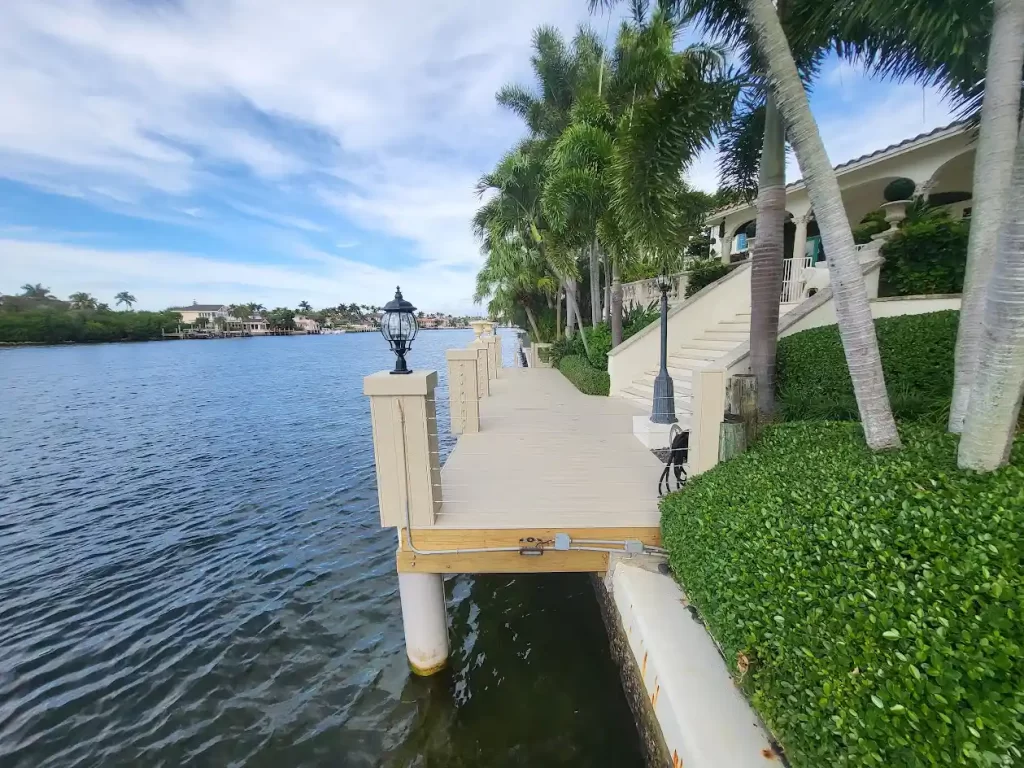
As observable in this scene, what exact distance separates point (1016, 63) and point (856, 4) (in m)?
1.88

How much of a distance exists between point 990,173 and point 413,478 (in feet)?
17.0

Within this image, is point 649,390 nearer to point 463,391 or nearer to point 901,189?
point 463,391

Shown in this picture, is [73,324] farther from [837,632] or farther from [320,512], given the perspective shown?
[837,632]

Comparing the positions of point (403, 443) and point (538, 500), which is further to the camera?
point (538, 500)

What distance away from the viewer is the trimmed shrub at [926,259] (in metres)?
6.59

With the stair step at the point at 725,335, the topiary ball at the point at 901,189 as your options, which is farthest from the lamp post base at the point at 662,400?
the topiary ball at the point at 901,189

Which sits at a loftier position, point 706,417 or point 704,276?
point 704,276

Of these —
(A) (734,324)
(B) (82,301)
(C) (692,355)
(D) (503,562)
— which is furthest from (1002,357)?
(B) (82,301)

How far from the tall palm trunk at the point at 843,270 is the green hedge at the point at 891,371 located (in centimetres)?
147

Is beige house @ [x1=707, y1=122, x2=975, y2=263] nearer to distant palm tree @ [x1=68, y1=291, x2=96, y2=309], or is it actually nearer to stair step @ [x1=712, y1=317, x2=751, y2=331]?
stair step @ [x1=712, y1=317, x2=751, y2=331]

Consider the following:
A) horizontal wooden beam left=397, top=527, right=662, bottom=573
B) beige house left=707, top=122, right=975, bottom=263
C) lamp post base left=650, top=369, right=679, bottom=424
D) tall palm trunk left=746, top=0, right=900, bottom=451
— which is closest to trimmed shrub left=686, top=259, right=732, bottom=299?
beige house left=707, top=122, right=975, bottom=263

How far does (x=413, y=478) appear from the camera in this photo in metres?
4.12

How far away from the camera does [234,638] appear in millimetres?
5230

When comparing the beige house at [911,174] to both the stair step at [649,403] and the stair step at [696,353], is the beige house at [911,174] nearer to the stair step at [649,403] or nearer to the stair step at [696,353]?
the stair step at [696,353]
